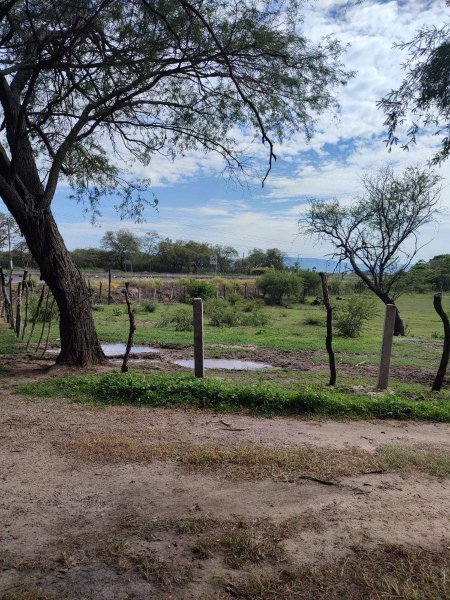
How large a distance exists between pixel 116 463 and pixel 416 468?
9.41 feet

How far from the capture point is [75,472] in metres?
4.42

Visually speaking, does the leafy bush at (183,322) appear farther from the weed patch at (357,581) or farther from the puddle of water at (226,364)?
the weed patch at (357,581)

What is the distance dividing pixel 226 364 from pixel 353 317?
37.4ft

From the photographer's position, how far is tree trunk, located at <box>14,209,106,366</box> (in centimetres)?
928

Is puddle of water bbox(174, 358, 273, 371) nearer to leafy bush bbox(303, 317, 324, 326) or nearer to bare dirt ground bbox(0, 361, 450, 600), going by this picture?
bare dirt ground bbox(0, 361, 450, 600)

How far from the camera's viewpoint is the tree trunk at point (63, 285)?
9.28m

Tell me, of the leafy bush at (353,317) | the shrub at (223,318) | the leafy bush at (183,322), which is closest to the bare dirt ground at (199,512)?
the leafy bush at (183,322)

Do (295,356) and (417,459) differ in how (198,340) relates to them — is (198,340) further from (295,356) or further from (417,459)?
(295,356)

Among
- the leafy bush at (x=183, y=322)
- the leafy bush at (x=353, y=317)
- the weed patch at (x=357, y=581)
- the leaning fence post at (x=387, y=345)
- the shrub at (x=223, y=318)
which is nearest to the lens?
the weed patch at (x=357, y=581)

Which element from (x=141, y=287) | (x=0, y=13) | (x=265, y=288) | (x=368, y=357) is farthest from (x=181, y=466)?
(x=265, y=288)

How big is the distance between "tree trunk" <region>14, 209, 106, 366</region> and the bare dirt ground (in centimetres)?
368

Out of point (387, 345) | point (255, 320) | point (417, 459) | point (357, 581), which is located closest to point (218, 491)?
point (357, 581)

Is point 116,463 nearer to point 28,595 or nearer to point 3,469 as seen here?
point 3,469

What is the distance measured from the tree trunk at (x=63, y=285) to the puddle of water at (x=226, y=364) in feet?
7.60
